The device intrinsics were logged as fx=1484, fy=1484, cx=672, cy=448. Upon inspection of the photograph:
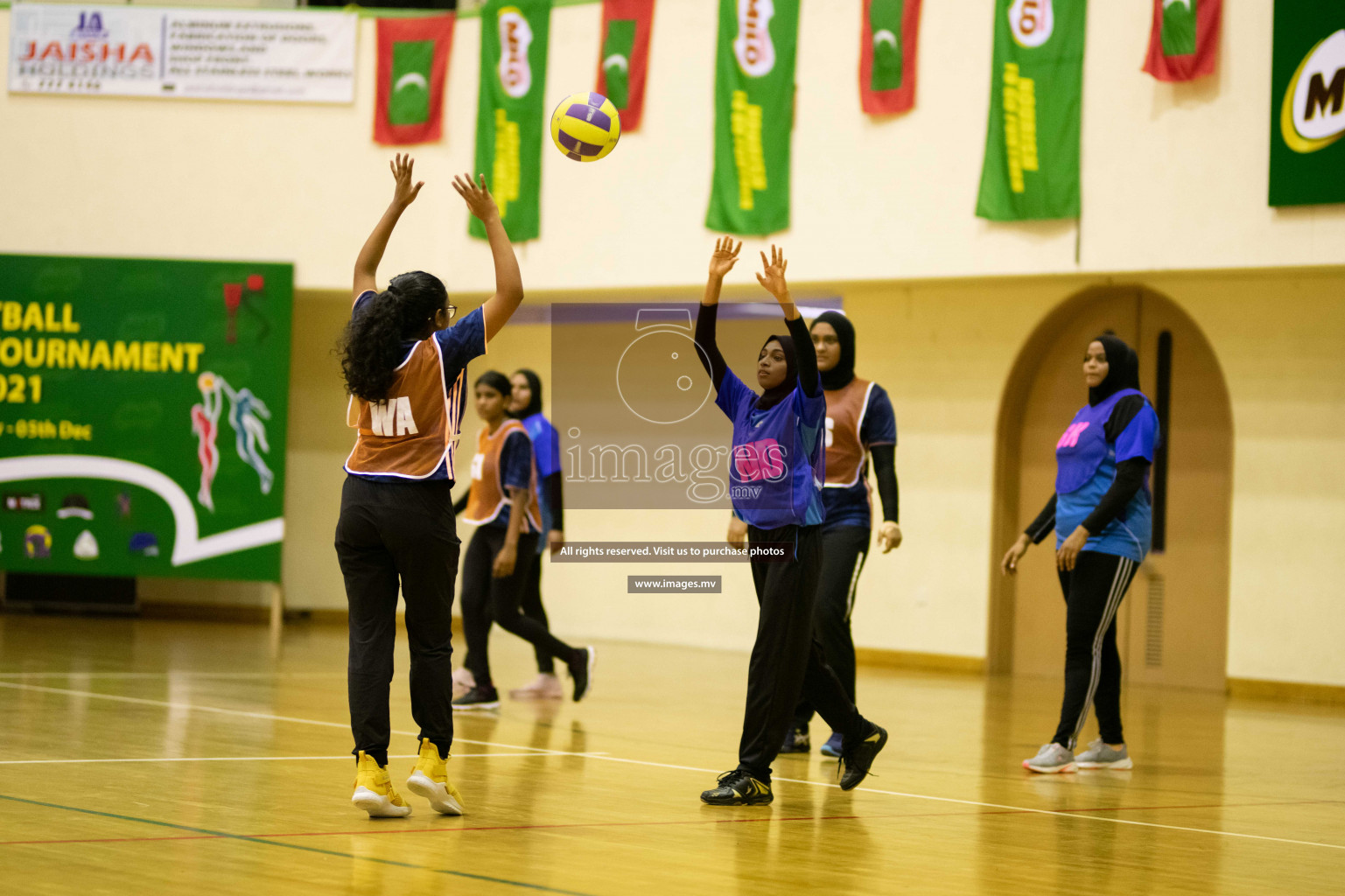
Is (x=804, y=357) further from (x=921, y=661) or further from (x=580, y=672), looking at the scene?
(x=921, y=661)

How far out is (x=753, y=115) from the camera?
1312 cm

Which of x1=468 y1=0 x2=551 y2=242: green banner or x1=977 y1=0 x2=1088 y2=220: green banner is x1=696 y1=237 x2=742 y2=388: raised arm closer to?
x1=977 y1=0 x2=1088 y2=220: green banner

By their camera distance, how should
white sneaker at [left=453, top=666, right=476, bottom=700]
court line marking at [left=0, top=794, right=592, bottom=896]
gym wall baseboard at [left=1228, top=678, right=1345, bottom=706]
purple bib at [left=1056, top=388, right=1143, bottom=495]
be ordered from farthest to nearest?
1. gym wall baseboard at [left=1228, top=678, right=1345, bottom=706]
2. white sneaker at [left=453, top=666, right=476, bottom=700]
3. purple bib at [left=1056, top=388, right=1143, bottom=495]
4. court line marking at [left=0, top=794, right=592, bottom=896]

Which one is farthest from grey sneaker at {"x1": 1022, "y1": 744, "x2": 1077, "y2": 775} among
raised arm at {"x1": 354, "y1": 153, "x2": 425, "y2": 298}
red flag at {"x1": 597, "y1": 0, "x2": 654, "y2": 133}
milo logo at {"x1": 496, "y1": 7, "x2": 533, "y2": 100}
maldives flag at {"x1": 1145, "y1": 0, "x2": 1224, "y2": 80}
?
milo logo at {"x1": 496, "y1": 7, "x2": 533, "y2": 100}

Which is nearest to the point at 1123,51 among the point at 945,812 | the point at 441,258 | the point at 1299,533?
the point at 1299,533

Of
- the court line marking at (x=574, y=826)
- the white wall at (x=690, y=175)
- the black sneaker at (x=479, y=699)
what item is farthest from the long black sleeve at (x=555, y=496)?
the white wall at (x=690, y=175)

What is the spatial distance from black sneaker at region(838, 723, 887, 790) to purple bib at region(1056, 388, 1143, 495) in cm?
181

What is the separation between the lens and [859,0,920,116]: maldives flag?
12492 millimetres

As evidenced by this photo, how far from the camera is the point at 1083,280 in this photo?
41.3 feet

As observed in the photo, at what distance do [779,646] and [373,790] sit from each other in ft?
5.25

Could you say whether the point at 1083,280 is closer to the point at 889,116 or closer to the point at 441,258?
the point at 889,116

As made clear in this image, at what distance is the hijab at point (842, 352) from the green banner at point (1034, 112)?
207 inches

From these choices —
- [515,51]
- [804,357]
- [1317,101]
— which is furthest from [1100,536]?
[515,51]

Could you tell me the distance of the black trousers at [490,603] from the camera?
339 inches
